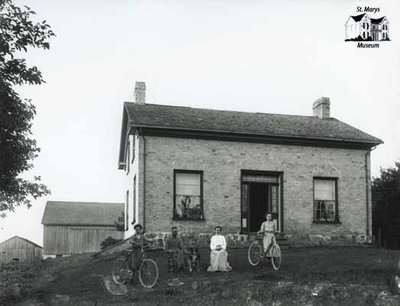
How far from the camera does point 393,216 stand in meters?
31.1

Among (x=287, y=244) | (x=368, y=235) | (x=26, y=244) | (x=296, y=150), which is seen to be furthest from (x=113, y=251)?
(x=26, y=244)

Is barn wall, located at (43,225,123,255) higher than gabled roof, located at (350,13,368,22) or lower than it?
lower

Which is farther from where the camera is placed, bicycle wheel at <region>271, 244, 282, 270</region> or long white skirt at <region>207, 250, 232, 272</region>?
long white skirt at <region>207, 250, 232, 272</region>

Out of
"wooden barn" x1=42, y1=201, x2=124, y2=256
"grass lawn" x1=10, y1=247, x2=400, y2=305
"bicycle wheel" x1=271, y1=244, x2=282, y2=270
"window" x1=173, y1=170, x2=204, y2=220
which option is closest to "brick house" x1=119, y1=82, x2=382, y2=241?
"window" x1=173, y1=170, x2=204, y2=220

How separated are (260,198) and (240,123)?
3248 millimetres

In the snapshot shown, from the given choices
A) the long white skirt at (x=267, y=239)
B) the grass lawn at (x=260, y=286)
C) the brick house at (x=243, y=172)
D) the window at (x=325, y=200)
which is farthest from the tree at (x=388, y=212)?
the long white skirt at (x=267, y=239)

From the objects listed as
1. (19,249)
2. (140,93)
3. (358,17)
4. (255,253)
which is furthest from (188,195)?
(19,249)

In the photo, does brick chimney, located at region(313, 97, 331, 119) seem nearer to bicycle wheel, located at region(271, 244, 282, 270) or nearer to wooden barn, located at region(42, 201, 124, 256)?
bicycle wheel, located at region(271, 244, 282, 270)

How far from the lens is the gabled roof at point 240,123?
2317 centimetres

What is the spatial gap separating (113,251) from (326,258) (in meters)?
8.71

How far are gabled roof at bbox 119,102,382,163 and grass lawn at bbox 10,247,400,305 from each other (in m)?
5.74

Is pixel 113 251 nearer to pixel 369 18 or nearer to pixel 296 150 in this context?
pixel 296 150

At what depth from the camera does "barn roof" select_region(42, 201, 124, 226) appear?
182 feet

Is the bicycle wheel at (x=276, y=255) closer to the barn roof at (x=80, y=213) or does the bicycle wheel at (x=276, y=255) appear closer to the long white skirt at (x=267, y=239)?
the long white skirt at (x=267, y=239)
